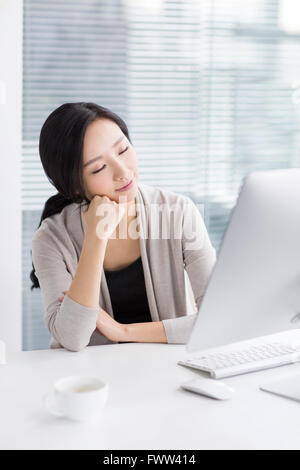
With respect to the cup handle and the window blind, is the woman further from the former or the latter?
the window blind

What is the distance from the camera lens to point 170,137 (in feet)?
9.55

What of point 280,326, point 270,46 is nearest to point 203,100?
point 270,46

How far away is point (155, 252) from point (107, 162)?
328 mm

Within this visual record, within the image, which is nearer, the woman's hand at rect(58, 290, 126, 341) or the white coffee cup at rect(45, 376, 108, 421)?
the white coffee cup at rect(45, 376, 108, 421)

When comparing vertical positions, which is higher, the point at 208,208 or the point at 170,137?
the point at 170,137

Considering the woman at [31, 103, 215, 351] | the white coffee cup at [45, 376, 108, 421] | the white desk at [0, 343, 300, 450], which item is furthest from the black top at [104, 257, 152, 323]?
the white coffee cup at [45, 376, 108, 421]

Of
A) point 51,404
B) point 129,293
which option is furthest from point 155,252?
point 51,404

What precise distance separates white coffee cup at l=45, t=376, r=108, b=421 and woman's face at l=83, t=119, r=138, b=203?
29.9 inches

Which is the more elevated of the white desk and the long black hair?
the long black hair

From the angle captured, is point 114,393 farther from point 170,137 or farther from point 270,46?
point 270,46

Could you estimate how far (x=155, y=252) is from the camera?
1790 mm

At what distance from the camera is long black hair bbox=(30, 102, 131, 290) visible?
165 cm
